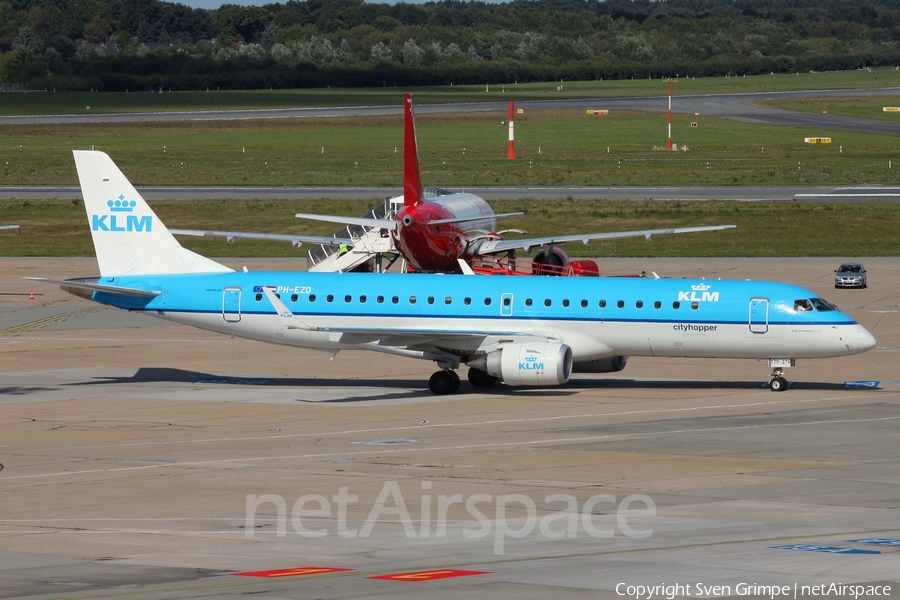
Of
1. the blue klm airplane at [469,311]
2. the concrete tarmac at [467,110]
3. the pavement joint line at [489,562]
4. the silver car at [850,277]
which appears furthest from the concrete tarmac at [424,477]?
the concrete tarmac at [467,110]

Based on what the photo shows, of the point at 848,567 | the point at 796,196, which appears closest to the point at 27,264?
the point at 796,196

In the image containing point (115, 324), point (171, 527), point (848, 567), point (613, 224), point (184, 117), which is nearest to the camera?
point (848, 567)

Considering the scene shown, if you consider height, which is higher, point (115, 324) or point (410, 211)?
point (410, 211)

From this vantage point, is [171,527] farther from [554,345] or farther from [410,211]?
[410,211]

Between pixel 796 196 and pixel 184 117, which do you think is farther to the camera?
pixel 184 117

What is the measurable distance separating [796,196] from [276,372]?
64.5 metres

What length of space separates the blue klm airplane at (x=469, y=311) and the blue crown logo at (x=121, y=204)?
5 cm

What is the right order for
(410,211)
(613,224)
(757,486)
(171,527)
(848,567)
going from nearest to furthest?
(848,567) < (171,527) < (757,486) < (410,211) < (613,224)

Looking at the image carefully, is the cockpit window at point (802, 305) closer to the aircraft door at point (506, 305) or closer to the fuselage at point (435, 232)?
the aircraft door at point (506, 305)

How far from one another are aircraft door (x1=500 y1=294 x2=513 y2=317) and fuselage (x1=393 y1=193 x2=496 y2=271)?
13560 mm

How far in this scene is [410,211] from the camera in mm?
57625

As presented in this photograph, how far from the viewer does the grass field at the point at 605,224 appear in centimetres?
8475

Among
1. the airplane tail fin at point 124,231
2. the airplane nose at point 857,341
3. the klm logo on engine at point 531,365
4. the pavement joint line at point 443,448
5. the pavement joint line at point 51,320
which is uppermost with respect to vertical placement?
the airplane tail fin at point 124,231

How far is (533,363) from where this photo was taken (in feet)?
139
